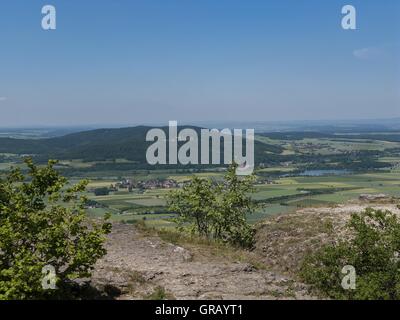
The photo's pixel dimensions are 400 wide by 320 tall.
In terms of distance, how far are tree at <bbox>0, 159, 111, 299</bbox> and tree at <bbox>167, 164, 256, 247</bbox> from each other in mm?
14185

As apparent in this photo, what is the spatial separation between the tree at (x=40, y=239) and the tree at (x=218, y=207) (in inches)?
558

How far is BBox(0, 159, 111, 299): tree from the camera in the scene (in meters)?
11.9

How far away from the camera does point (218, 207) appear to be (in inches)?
1125

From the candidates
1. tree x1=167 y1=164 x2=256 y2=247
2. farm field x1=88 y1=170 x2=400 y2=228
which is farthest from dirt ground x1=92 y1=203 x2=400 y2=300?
farm field x1=88 y1=170 x2=400 y2=228

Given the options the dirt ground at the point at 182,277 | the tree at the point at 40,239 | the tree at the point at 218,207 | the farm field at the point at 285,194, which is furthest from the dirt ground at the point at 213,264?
the farm field at the point at 285,194

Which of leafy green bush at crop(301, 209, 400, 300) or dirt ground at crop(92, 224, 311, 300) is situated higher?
leafy green bush at crop(301, 209, 400, 300)

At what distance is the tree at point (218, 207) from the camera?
28.6 m

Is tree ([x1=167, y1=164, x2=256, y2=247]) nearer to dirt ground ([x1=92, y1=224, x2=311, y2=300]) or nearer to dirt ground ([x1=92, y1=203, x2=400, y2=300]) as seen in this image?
dirt ground ([x1=92, y1=203, x2=400, y2=300])

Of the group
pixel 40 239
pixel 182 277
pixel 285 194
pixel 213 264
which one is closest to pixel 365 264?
pixel 213 264

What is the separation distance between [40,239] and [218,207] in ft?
54.0

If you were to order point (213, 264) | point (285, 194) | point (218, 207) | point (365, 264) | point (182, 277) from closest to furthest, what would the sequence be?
point (365, 264)
point (182, 277)
point (213, 264)
point (218, 207)
point (285, 194)

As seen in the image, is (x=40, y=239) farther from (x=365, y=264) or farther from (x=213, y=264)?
(x=365, y=264)

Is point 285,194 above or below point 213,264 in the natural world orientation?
below
